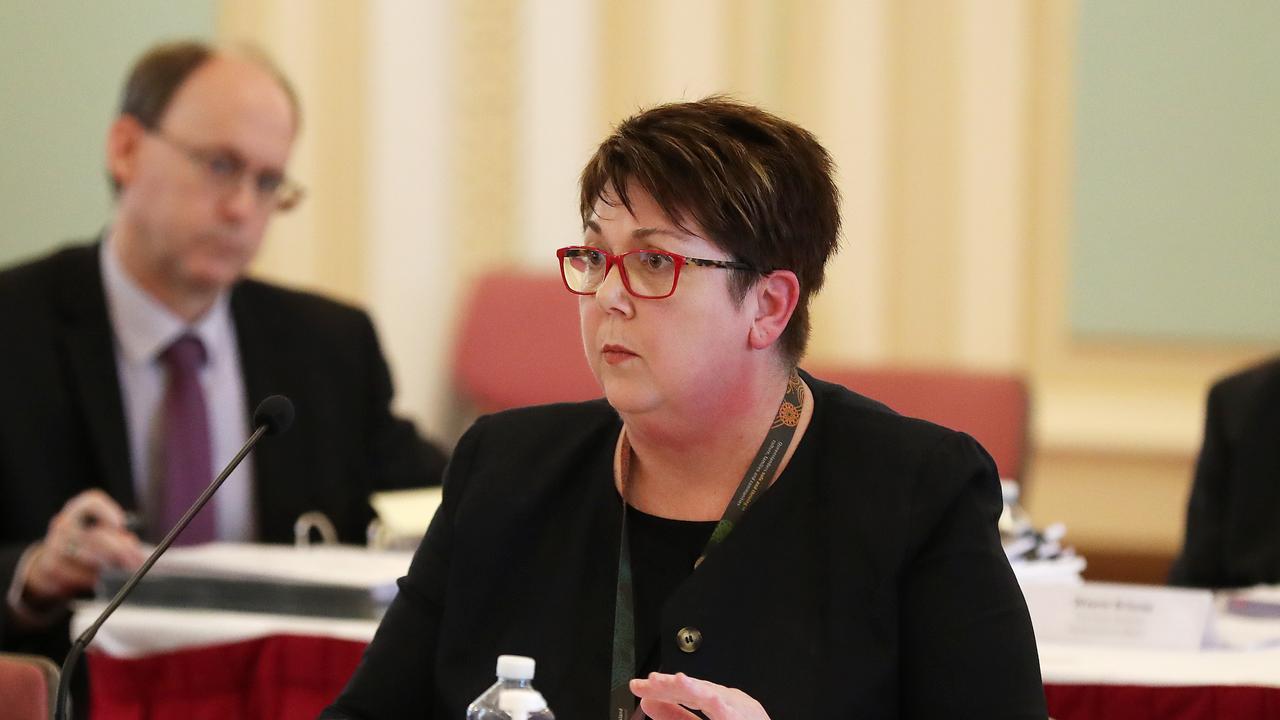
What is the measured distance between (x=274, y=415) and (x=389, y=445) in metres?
1.53

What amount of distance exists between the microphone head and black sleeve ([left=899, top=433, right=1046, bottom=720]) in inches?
27.8

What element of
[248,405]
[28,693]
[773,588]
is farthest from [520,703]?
[248,405]

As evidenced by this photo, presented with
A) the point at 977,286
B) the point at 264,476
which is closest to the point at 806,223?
the point at 264,476

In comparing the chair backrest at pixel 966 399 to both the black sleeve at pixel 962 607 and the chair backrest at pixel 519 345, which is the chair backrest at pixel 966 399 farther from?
Result: the black sleeve at pixel 962 607

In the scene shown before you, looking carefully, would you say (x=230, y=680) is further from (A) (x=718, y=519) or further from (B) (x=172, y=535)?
(A) (x=718, y=519)

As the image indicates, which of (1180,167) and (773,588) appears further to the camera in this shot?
(1180,167)

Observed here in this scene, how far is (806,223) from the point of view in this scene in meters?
1.74

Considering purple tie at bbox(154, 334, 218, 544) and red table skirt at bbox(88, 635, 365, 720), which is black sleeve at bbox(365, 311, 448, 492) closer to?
purple tie at bbox(154, 334, 218, 544)

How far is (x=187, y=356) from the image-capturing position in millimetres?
2951

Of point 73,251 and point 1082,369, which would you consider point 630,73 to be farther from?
point 73,251

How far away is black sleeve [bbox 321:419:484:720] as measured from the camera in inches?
69.2

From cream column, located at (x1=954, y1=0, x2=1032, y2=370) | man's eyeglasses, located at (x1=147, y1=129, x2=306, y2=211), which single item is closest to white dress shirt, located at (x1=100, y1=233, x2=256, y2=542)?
man's eyeglasses, located at (x1=147, y1=129, x2=306, y2=211)

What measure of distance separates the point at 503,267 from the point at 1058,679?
9.35ft

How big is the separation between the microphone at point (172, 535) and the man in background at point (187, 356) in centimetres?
121
